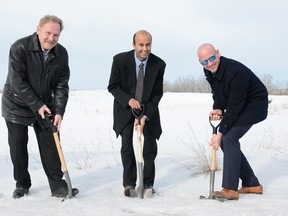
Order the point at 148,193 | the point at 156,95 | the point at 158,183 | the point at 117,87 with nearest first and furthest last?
the point at 148,193, the point at 117,87, the point at 156,95, the point at 158,183

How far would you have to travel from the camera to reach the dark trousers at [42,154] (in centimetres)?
457

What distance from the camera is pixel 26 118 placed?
452cm

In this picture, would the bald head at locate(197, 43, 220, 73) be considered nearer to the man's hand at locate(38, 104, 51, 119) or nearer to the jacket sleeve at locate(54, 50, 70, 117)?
the jacket sleeve at locate(54, 50, 70, 117)

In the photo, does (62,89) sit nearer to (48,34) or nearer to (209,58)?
(48,34)

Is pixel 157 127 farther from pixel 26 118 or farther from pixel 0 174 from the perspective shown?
pixel 0 174

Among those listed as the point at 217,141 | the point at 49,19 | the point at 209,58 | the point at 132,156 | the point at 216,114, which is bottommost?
the point at 132,156

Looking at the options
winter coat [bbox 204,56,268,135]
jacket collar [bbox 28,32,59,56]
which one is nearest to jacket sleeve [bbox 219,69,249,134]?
winter coat [bbox 204,56,268,135]

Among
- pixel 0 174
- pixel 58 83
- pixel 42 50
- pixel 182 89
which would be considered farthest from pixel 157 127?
pixel 182 89

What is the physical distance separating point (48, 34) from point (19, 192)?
172 centimetres

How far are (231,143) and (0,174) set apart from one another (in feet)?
10.6

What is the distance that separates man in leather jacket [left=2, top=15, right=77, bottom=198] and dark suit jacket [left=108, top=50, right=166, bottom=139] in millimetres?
553

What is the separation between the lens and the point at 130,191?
459 cm

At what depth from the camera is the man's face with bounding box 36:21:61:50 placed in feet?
13.7

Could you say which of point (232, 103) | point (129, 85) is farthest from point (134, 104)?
point (232, 103)
